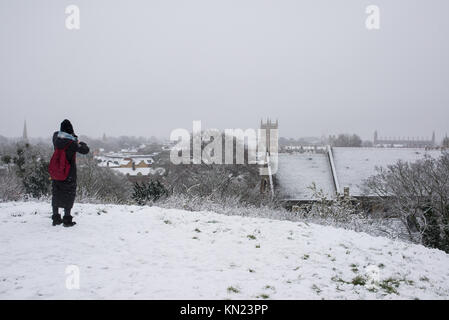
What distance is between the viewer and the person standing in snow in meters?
6.69

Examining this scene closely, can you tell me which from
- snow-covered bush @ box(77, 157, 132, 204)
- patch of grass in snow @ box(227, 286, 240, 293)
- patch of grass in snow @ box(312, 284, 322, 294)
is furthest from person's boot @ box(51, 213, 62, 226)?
snow-covered bush @ box(77, 157, 132, 204)

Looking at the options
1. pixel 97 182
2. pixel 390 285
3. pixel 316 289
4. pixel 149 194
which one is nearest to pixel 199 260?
pixel 316 289

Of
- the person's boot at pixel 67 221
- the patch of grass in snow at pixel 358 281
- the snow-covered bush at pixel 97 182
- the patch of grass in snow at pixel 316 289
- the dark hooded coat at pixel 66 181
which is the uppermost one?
the dark hooded coat at pixel 66 181

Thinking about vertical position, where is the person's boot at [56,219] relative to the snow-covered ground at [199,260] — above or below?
above

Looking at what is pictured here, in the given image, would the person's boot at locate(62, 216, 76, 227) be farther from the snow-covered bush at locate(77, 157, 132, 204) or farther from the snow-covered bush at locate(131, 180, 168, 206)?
the snow-covered bush at locate(77, 157, 132, 204)

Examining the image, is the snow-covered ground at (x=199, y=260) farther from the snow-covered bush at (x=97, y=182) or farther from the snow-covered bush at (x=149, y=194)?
the snow-covered bush at (x=97, y=182)

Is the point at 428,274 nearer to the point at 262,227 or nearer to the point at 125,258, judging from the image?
the point at 262,227

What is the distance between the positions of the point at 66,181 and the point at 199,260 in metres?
3.47

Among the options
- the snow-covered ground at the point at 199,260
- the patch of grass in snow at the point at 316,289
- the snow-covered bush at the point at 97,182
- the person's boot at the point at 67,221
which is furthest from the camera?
the snow-covered bush at the point at 97,182

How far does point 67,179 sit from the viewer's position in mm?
6758

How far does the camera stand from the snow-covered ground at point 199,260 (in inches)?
182

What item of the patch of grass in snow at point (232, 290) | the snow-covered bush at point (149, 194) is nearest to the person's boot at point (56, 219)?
the patch of grass in snow at point (232, 290)
